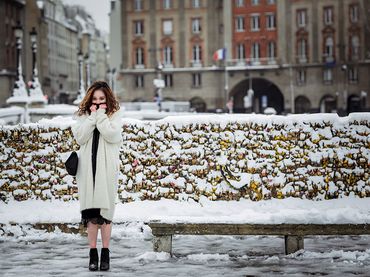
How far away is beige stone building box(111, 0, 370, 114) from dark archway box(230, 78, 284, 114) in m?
0.11

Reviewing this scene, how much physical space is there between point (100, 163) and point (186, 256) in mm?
1913

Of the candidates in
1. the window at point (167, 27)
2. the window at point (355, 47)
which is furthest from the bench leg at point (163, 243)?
the window at point (167, 27)

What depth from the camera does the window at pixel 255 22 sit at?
276ft

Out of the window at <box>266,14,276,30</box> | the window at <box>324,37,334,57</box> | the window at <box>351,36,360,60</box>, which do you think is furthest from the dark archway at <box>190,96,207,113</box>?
the window at <box>351,36,360,60</box>

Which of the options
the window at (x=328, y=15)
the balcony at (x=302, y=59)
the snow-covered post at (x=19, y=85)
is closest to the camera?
the snow-covered post at (x=19, y=85)

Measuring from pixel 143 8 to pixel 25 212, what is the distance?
78386 millimetres

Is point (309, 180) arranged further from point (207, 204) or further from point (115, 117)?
point (115, 117)

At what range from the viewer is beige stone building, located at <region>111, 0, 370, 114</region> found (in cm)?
8025

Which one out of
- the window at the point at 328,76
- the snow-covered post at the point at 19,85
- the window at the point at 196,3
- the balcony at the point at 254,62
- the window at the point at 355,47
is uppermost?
the window at the point at 196,3

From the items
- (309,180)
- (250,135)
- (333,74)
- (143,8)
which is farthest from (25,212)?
(143,8)

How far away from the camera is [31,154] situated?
1259 centimetres

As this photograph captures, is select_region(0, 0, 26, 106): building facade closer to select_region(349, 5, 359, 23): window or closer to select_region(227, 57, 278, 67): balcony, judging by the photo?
select_region(227, 57, 278, 67): balcony

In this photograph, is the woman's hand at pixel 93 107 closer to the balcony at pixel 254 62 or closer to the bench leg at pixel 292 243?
the bench leg at pixel 292 243

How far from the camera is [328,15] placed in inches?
3189
